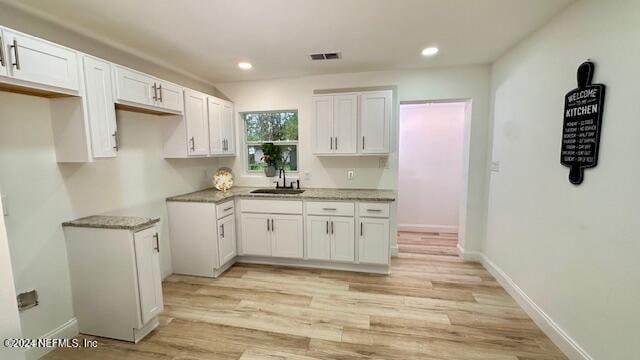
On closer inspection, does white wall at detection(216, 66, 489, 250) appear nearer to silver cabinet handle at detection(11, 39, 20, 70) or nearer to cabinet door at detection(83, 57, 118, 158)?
cabinet door at detection(83, 57, 118, 158)

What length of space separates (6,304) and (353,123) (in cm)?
313

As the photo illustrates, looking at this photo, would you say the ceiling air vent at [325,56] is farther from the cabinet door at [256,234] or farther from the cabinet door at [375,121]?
the cabinet door at [256,234]

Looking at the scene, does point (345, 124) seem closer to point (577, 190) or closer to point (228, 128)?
point (228, 128)

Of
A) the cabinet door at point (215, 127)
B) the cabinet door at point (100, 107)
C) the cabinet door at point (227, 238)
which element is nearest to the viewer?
the cabinet door at point (100, 107)

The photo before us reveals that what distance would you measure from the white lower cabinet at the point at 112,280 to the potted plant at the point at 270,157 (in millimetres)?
1873

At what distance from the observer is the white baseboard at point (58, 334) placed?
1869mm

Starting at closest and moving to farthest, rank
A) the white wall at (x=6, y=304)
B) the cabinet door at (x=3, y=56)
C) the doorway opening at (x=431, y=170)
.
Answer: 1. the white wall at (x=6, y=304)
2. the cabinet door at (x=3, y=56)
3. the doorway opening at (x=431, y=170)

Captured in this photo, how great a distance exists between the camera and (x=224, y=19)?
6.79 feet

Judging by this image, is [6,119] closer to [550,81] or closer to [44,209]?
[44,209]

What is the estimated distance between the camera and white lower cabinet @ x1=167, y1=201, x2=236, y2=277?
120 inches

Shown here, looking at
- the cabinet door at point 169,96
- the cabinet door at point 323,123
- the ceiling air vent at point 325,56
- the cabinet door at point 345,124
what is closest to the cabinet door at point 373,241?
the cabinet door at point 345,124

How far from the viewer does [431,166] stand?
473 cm

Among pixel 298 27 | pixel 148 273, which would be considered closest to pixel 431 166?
pixel 298 27

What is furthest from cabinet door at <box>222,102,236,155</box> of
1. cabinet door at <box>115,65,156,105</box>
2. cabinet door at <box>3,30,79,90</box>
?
cabinet door at <box>3,30,79,90</box>
